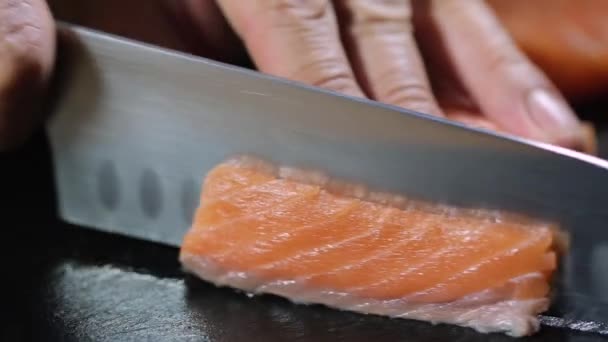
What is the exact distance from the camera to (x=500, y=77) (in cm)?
146

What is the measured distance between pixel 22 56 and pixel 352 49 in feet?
2.04

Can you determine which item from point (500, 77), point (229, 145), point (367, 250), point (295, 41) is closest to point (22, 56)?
point (229, 145)

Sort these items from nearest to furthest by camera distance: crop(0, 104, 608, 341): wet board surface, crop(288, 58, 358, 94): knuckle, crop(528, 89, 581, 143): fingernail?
crop(0, 104, 608, 341): wet board surface, crop(288, 58, 358, 94): knuckle, crop(528, 89, 581, 143): fingernail

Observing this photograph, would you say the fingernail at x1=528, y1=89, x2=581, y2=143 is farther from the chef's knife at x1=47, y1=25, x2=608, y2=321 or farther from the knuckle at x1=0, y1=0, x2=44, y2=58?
the knuckle at x1=0, y1=0, x2=44, y2=58

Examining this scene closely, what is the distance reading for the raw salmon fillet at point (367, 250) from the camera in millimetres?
1020

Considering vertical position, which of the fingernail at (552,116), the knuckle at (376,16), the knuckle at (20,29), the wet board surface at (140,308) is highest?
the knuckle at (376,16)

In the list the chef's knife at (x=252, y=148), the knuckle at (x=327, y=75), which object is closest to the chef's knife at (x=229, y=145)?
the chef's knife at (x=252, y=148)

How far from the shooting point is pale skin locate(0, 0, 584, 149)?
3.50 ft

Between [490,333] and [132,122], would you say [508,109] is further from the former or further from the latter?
[132,122]

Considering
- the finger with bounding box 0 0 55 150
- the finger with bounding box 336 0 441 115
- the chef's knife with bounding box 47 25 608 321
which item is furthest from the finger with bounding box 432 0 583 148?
the finger with bounding box 0 0 55 150

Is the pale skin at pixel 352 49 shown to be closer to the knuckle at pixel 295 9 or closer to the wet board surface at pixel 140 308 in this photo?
the knuckle at pixel 295 9

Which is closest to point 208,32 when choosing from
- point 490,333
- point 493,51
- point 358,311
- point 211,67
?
point 211,67

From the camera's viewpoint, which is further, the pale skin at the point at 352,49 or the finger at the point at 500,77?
the finger at the point at 500,77

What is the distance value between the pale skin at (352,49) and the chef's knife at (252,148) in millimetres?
97
